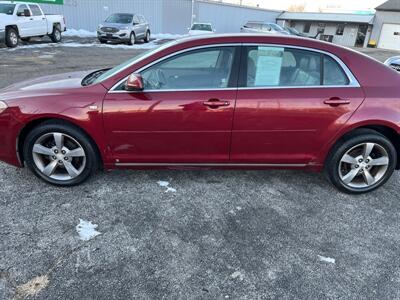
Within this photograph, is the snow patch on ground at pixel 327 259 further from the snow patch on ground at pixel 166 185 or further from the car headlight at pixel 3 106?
the car headlight at pixel 3 106

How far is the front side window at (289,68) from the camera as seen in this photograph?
3391 mm

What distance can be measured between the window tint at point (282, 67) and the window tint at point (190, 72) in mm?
240

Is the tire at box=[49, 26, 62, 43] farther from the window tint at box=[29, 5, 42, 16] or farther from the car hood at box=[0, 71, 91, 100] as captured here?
the car hood at box=[0, 71, 91, 100]

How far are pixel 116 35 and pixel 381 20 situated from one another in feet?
106

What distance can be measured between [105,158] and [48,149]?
58 centimetres

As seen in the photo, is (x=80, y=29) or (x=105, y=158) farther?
(x=80, y=29)

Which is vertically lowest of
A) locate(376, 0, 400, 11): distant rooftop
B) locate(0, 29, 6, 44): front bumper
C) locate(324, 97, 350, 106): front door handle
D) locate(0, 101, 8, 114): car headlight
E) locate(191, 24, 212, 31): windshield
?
locate(0, 29, 6, 44): front bumper

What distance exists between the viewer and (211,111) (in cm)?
332

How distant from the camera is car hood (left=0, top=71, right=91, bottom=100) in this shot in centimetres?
347

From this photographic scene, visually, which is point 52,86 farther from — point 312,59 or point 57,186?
point 312,59

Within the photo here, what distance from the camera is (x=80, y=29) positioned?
81.7ft

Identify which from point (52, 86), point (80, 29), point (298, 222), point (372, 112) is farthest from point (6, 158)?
point (80, 29)

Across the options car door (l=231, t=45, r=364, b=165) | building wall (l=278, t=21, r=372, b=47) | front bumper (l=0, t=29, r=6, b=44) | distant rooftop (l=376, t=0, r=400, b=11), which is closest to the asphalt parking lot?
car door (l=231, t=45, r=364, b=165)

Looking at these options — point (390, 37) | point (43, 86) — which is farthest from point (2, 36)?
point (390, 37)
